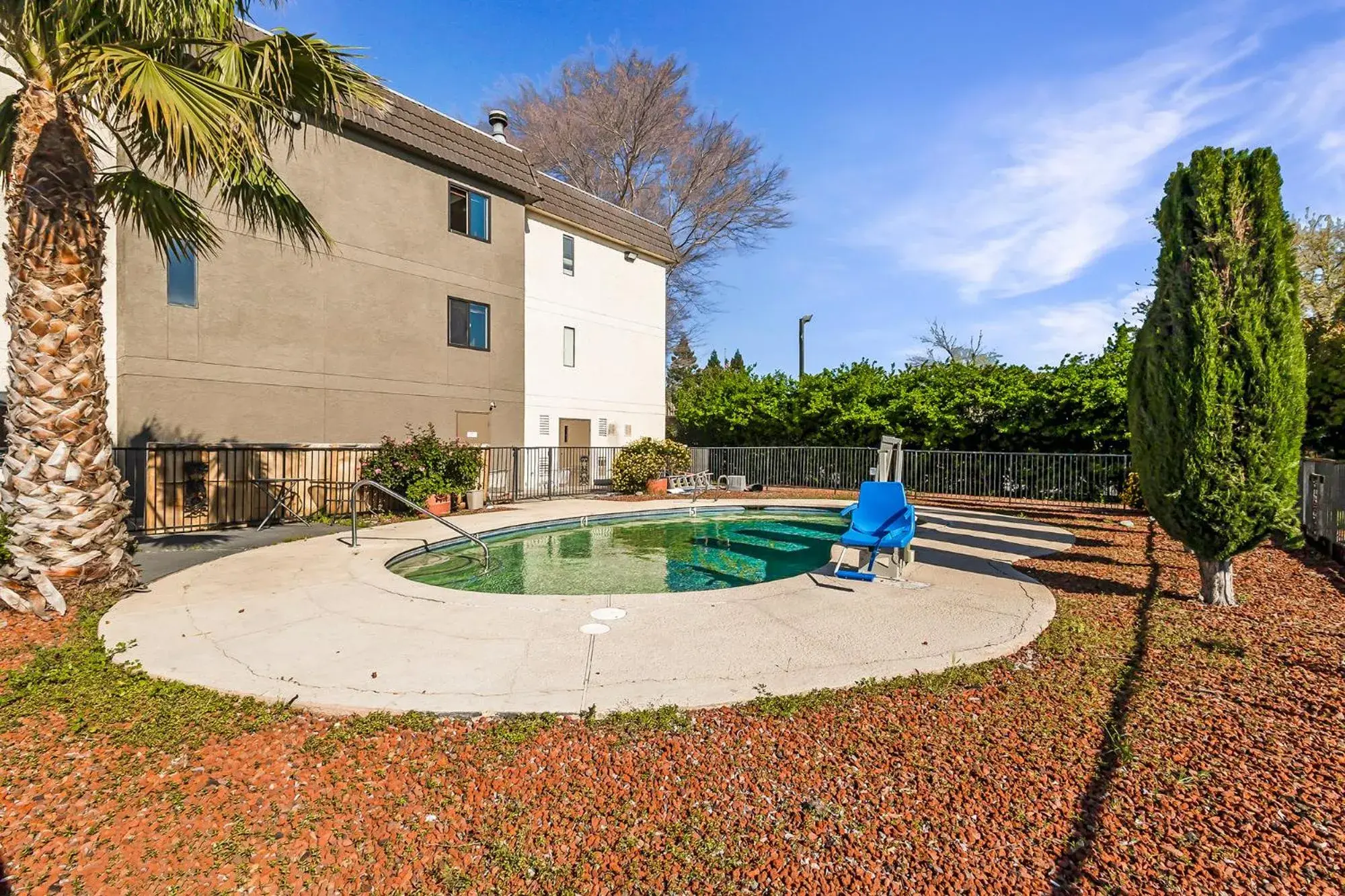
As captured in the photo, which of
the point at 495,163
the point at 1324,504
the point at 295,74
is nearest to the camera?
the point at 295,74

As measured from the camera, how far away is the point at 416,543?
30.2 feet

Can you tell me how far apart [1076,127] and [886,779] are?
10654mm

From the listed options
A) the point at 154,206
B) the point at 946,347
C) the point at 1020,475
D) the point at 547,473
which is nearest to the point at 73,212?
the point at 154,206

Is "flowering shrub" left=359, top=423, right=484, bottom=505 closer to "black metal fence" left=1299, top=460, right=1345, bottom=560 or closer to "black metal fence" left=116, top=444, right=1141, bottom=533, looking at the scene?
"black metal fence" left=116, top=444, right=1141, bottom=533

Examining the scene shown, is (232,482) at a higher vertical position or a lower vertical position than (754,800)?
higher

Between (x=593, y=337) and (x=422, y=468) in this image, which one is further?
(x=593, y=337)

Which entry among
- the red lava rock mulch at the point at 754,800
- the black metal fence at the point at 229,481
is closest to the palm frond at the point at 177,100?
the red lava rock mulch at the point at 754,800

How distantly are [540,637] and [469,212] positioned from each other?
1397 cm

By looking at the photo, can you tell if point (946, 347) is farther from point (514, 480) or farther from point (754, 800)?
point (754, 800)

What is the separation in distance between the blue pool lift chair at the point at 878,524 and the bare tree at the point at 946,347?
3208 cm

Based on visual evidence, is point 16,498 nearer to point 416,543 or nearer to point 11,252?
point 11,252

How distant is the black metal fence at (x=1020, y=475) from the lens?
49.2 feet

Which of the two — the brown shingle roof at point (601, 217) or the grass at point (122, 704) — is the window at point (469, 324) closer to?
the brown shingle roof at point (601, 217)

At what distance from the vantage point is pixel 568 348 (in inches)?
728
